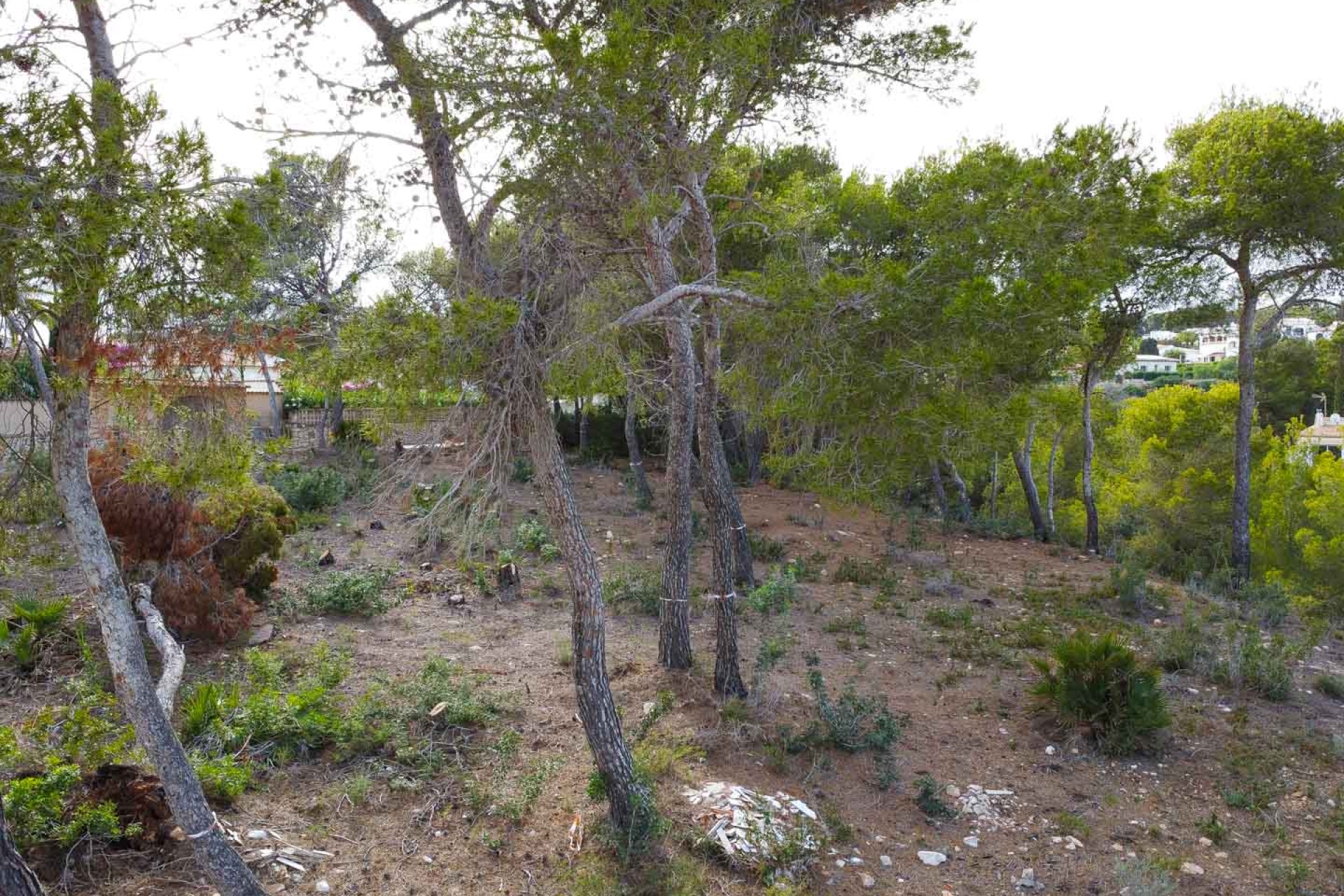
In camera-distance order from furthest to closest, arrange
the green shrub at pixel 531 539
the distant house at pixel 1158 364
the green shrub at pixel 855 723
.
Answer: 1. the distant house at pixel 1158 364
2. the green shrub at pixel 531 539
3. the green shrub at pixel 855 723

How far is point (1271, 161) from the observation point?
11516mm

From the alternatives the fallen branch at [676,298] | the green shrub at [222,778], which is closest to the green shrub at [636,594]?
the fallen branch at [676,298]

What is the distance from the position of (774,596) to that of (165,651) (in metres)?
5.50

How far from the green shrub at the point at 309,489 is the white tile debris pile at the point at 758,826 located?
30.6 feet

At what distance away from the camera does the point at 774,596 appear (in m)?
8.70

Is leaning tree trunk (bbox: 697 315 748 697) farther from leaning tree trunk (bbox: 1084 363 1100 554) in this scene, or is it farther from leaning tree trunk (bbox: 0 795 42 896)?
leaning tree trunk (bbox: 1084 363 1100 554)

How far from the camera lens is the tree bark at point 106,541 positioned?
9.90ft

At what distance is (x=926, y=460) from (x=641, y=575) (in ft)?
16.8

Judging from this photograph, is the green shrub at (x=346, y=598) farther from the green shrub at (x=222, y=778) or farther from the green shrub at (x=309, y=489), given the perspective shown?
the green shrub at (x=309, y=489)

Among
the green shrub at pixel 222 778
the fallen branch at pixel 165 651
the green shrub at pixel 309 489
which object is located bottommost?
the green shrub at pixel 222 778

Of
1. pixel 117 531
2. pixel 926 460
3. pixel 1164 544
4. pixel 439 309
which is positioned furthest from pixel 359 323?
pixel 1164 544

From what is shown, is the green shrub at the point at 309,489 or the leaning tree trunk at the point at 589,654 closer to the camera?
the leaning tree trunk at the point at 589,654

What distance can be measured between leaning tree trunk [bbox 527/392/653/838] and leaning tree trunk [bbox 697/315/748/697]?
6.27ft

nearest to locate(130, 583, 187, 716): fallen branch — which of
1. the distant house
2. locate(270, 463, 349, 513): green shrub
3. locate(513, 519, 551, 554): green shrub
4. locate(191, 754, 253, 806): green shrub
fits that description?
locate(191, 754, 253, 806): green shrub
